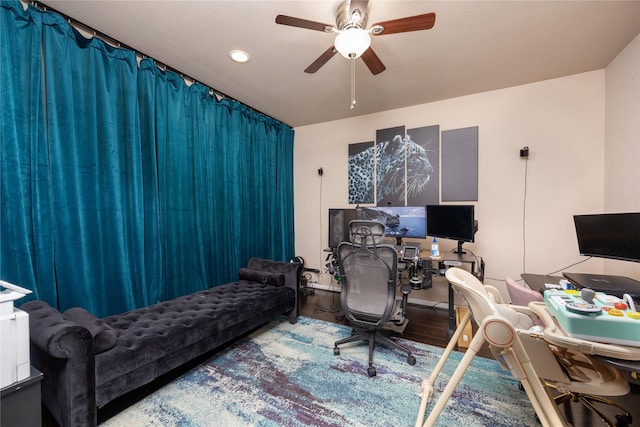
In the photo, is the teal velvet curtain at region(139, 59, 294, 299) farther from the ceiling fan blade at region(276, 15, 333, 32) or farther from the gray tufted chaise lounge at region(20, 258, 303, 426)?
the ceiling fan blade at region(276, 15, 333, 32)

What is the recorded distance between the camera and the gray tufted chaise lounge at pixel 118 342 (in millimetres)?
1296

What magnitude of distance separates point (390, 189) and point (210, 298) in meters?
2.74

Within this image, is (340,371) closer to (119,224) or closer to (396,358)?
(396,358)

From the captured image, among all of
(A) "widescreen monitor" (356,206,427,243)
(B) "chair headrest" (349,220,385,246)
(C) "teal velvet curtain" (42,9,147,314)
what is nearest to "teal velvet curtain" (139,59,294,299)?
(C) "teal velvet curtain" (42,9,147,314)

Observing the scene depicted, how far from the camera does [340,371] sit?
201 cm

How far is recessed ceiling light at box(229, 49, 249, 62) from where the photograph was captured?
7.70ft

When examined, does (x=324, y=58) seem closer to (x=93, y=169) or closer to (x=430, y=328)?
(x=93, y=169)

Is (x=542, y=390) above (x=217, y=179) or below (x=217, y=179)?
below

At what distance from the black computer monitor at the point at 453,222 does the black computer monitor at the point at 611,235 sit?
2.75ft

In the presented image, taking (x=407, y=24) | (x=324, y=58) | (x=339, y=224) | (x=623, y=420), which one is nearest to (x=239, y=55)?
(x=324, y=58)

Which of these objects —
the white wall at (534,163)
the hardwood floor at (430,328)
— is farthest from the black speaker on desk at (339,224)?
the white wall at (534,163)

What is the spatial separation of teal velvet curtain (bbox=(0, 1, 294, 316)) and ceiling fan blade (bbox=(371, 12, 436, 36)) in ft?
7.26

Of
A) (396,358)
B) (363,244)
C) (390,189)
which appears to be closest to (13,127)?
(363,244)

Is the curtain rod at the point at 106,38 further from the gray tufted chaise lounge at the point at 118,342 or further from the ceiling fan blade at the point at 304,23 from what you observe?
the gray tufted chaise lounge at the point at 118,342
